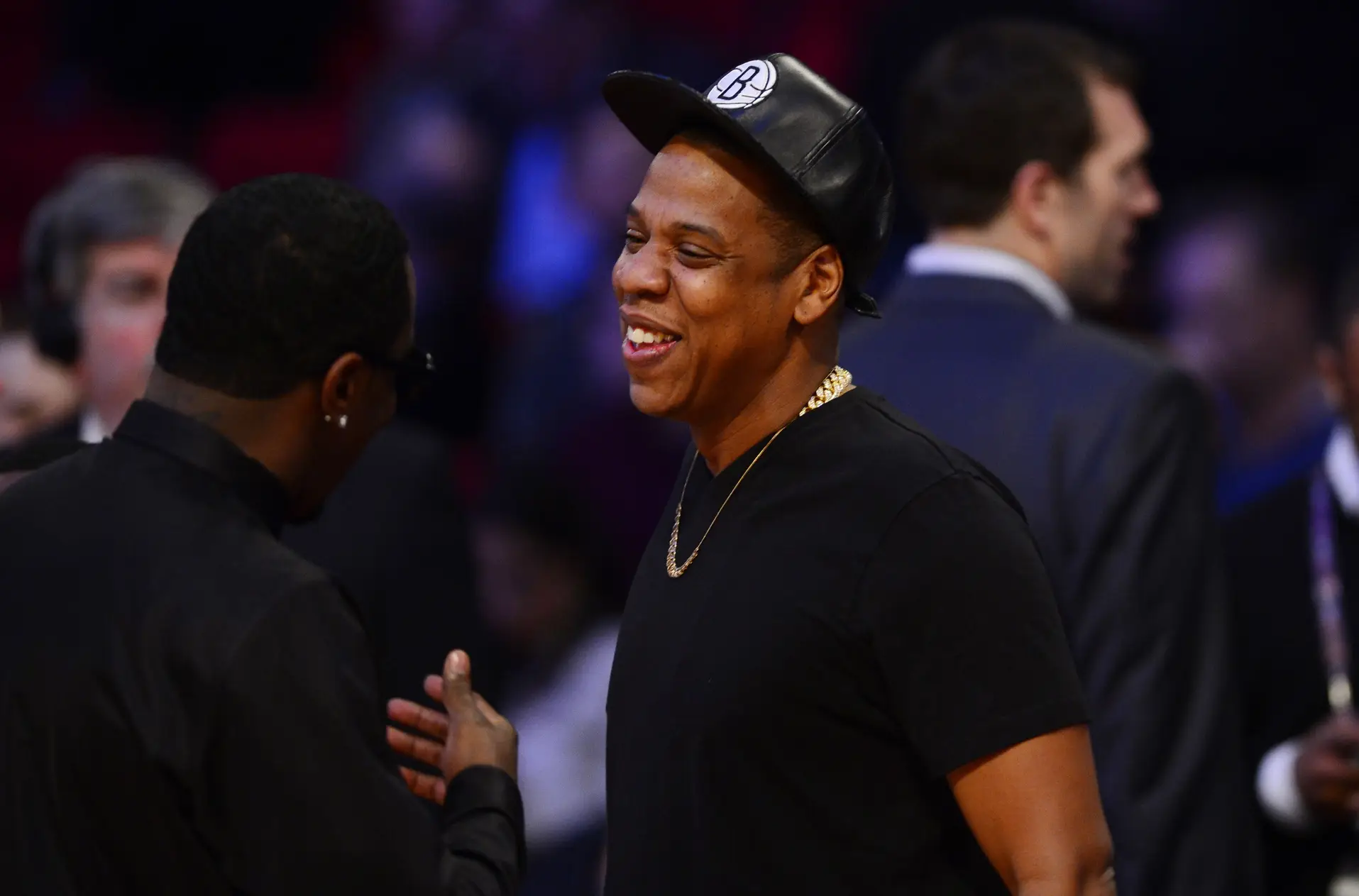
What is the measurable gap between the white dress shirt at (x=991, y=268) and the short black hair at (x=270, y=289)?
4.33 feet

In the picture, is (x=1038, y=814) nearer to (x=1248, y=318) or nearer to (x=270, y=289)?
(x=270, y=289)

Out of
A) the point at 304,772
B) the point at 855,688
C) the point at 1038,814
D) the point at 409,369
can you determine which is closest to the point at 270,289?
the point at 409,369

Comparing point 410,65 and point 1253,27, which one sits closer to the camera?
point 1253,27

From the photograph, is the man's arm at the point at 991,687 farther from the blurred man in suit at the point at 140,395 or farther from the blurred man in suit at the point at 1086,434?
the blurred man in suit at the point at 140,395

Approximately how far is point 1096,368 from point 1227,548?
0.90 metres

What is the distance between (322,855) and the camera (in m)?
2.18

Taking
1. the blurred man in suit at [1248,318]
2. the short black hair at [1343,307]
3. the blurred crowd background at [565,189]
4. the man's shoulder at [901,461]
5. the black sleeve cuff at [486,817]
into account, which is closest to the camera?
the man's shoulder at [901,461]

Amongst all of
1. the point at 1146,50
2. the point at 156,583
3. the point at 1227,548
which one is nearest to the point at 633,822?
the point at 156,583

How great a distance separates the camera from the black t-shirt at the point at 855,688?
2.18m

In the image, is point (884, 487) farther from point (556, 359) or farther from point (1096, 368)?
point (556, 359)

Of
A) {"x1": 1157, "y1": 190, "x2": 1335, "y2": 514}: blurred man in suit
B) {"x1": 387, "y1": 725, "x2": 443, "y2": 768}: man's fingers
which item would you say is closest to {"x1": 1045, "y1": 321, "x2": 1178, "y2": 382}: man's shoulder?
{"x1": 387, "y1": 725, "x2": 443, "y2": 768}: man's fingers

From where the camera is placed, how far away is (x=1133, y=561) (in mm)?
3164

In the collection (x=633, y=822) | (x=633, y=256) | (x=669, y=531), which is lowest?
(x=633, y=822)

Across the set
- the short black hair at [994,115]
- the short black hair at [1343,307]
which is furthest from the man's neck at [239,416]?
the short black hair at [1343,307]
